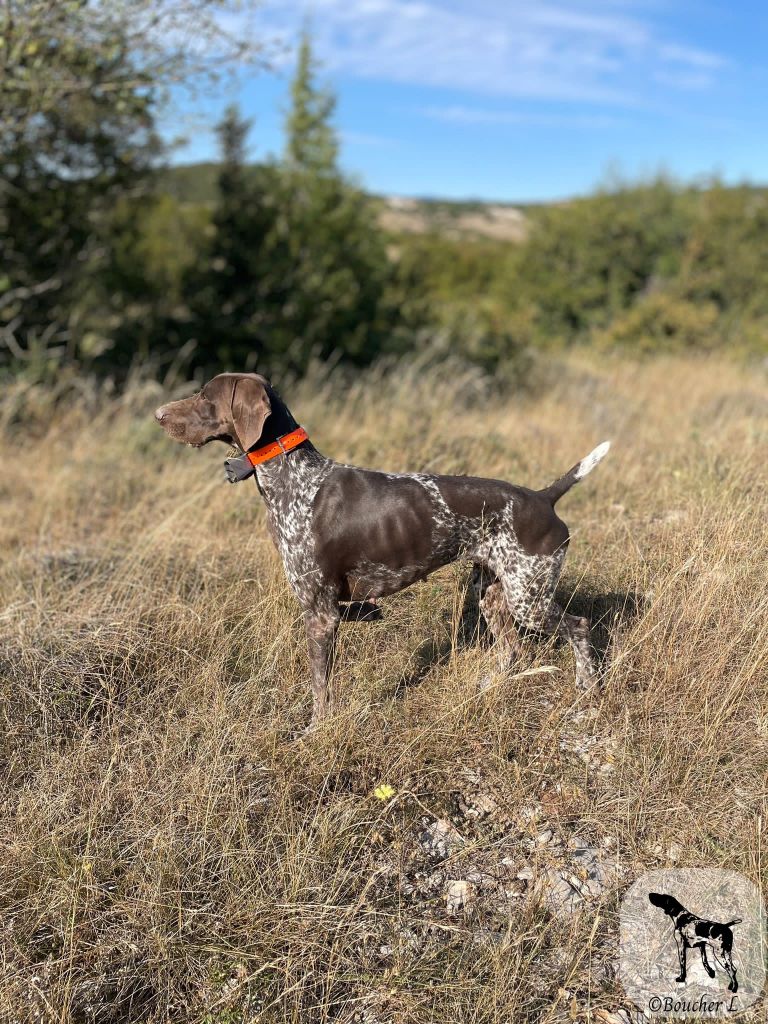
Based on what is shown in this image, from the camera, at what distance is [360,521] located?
3.34 m

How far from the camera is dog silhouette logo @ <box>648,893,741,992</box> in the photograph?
238 centimetres

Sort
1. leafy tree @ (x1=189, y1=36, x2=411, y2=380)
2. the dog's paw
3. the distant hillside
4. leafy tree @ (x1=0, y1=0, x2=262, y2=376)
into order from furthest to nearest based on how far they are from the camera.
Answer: the distant hillside → leafy tree @ (x1=189, y1=36, x2=411, y2=380) → leafy tree @ (x1=0, y1=0, x2=262, y2=376) → the dog's paw

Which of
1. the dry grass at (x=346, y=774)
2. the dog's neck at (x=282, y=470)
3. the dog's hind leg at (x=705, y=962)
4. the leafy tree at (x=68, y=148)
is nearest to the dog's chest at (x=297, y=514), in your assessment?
the dog's neck at (x=282, y=470)

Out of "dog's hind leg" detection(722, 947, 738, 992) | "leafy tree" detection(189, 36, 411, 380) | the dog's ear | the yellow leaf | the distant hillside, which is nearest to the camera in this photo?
"dog's hind leg" detection(722, 947, 738, 992)

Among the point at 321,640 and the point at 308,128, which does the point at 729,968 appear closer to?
the point at 321,640

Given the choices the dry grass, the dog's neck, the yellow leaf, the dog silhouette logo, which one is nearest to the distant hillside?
the dry grass

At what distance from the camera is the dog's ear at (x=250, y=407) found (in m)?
3.24

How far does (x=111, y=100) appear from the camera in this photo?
830cm

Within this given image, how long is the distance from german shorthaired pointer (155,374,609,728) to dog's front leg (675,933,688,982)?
3.85 feet

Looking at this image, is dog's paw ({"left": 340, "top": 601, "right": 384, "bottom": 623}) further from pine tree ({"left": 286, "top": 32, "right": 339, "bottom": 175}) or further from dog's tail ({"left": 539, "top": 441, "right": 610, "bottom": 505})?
pine tree ({"left": 286, "top": 32, "right": 339, "bottom": 175})

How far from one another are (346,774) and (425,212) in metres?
91.1

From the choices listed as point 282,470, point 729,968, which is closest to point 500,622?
point 282,470

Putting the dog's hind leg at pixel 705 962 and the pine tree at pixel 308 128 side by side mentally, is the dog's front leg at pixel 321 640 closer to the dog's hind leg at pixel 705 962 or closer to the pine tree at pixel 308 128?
the dog's hind leg at pixel 705 962

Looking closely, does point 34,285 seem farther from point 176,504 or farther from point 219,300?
point 176,504
